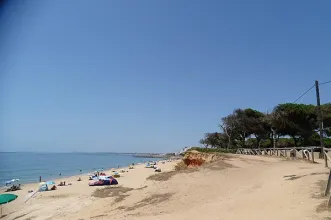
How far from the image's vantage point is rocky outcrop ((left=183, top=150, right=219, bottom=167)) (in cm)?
2701

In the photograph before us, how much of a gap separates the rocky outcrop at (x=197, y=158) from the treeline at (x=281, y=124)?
14.5 m

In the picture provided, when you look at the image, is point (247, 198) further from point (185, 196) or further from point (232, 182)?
point (232, 182)

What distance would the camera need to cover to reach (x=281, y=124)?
143 feet

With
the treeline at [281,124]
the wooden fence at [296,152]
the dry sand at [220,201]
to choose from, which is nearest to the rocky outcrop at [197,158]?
the dry sand at [220,201]

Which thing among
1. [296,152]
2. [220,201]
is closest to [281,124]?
[296,152]

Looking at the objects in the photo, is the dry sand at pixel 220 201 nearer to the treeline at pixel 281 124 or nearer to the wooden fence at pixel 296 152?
the wooden fence at pixel 296 152

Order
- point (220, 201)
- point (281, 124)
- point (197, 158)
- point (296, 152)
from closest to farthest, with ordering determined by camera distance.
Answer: point (220, 201)
point (296, 152)
point (197, 158)
point (281, 124)

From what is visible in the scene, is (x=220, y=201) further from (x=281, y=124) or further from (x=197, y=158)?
(x=281, y=124)

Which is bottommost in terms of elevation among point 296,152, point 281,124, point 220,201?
point 220,201

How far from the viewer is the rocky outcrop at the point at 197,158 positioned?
27014 mm

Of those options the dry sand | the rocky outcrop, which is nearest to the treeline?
the rocky outcrop

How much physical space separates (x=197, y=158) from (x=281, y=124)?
21.9 metres

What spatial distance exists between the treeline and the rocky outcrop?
14469 millimetres

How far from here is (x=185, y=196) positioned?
550 inches
